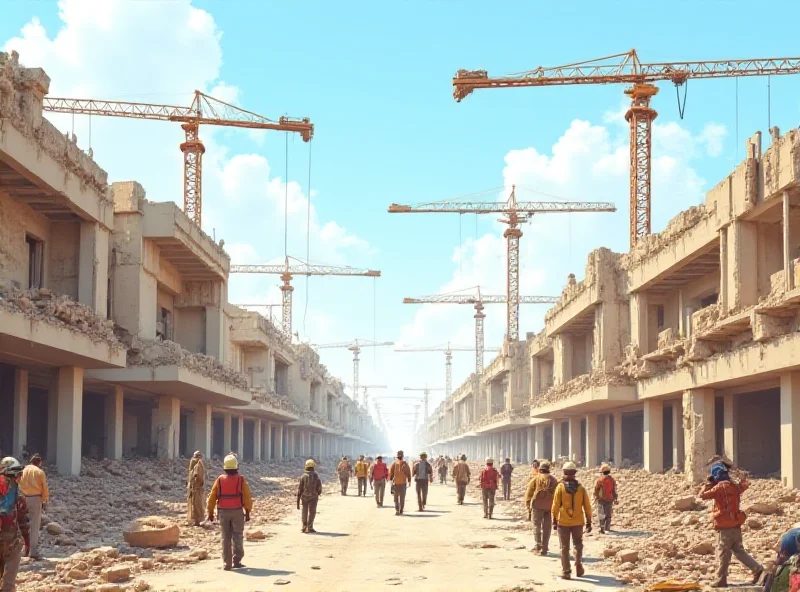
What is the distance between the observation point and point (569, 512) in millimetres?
12789

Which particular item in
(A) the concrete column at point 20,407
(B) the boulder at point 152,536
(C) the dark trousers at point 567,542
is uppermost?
(A) the concrete column at point 20,407

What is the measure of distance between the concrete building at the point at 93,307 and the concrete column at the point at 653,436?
14462 mm

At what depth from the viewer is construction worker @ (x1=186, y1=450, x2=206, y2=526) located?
728 inches

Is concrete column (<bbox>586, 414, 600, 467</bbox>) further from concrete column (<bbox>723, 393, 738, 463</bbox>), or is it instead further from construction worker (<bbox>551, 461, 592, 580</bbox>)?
construction worker (<bbox>551, 461, 592, 580</bbox>)

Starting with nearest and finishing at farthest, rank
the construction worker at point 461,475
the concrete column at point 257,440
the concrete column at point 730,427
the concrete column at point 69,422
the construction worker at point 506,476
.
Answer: the concrete column at point 69,422 → the concrete column at point 730,427 → the construction worker at point 461,475 → the construction worker at point 506,476 → the concrete column at point 257,440

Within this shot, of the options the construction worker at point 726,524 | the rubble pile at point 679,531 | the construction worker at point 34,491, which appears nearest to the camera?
the construction worker at point 726,524

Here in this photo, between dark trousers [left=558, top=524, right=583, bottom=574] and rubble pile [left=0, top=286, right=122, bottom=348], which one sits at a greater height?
rubble pile [left=0, top=286, right=122, bottom=348]

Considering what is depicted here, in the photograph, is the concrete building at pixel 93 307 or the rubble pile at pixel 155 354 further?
the rubble pile at pixel 155 354

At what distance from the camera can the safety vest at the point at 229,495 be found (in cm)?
1354

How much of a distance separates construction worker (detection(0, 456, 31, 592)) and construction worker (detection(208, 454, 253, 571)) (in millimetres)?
3622

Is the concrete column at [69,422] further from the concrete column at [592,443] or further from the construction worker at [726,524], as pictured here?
the concrete column at [592,443]

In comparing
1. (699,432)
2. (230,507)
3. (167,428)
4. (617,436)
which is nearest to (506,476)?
(617,436)

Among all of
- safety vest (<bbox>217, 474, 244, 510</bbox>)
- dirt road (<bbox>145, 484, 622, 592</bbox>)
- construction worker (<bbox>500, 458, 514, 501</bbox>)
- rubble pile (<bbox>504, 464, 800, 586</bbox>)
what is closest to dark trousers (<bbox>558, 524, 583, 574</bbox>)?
dirt road (<bbox>145, 484, 622, 592</bbox>)

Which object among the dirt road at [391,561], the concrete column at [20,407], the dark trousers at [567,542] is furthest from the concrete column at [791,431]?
the concrete column at [20,407]
